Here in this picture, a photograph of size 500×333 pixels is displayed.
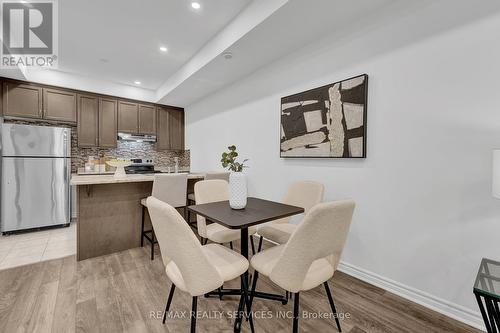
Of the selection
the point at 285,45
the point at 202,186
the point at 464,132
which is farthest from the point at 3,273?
the point at 464,132

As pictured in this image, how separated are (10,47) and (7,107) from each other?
1.11 metres

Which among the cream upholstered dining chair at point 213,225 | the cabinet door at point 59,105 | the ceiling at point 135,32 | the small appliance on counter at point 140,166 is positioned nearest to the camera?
the cream upholstered dining chair at point 213,225

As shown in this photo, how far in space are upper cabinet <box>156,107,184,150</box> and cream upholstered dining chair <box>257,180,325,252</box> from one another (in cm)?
385

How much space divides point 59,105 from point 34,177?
4.61 feet

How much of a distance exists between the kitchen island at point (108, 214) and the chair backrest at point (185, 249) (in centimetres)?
168

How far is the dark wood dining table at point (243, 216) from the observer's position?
143 centimetres

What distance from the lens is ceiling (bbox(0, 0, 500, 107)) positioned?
187 centimetres

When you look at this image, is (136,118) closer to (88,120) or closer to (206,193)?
(88,120)

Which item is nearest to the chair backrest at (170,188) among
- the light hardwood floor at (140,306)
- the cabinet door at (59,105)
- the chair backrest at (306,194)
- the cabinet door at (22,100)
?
the light hardwood floor at (140,306)

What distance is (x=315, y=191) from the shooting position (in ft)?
7.27

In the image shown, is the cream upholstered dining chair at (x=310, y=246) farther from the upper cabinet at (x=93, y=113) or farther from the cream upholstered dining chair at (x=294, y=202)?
the upper cabinet at (x=93, y=113)

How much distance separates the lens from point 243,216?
157 centimetres

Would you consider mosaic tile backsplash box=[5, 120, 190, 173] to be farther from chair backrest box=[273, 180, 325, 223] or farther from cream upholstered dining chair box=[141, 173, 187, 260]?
chair backrest box=[273, 180, 325, 223]

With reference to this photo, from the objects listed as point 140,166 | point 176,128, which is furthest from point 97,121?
point 176,128
